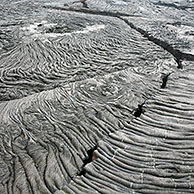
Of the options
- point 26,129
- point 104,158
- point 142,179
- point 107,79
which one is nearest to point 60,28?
point 107,79

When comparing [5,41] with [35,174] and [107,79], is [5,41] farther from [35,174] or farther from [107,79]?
[35,174]

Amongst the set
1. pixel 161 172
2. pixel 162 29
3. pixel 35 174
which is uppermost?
pixel 162 29

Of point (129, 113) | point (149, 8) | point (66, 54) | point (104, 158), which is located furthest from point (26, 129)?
point (149, 8)

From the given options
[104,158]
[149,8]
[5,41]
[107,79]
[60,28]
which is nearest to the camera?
[104,158]

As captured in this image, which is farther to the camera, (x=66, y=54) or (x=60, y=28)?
(x=60, y=28)

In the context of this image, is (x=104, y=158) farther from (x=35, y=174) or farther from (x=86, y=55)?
(x=86, y=55)

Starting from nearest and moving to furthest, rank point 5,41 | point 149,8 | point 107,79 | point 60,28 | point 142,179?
point 142,179, point 107,79, point 5,41, point 60,28, point 149,8

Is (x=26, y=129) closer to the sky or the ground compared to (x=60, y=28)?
closer to the ground
